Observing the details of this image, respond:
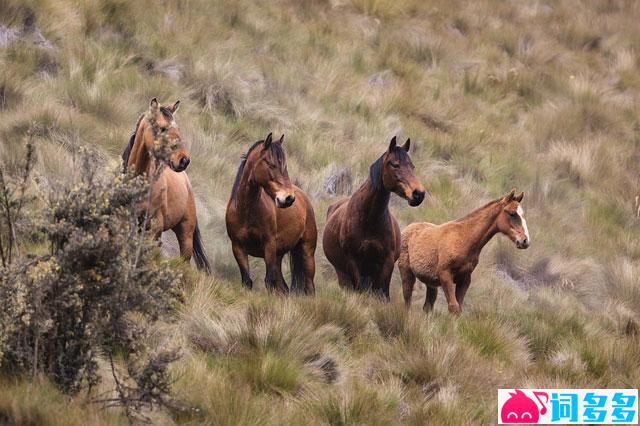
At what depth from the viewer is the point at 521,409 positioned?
8.14m

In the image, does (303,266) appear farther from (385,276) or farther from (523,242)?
(523,242)

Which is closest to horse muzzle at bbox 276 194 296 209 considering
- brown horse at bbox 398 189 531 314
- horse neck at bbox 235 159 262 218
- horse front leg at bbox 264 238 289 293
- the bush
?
horse neck at bbox 235 159 262 218

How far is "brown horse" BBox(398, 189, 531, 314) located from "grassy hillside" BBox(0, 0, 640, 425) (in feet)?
1.68

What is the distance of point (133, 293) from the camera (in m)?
6.45

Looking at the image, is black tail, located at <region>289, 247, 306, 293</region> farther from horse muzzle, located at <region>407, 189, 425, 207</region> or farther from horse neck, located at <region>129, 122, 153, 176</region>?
horse neck, located at <region>129, 122, 153, 176</region>

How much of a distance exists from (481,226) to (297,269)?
203cm

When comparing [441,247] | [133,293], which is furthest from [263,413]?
[441,247]

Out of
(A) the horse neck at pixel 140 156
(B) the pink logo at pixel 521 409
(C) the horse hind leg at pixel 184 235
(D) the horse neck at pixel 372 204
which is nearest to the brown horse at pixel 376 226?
(D) the horse neck at pixel 372 204

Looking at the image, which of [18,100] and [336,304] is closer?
[336,304]

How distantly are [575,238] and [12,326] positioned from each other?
1151 centimetres

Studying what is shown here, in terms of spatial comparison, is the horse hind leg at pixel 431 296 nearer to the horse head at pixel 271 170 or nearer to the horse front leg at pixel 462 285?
the horse front leg at pixel 462 285

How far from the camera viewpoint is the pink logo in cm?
798

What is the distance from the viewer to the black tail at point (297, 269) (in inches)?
463

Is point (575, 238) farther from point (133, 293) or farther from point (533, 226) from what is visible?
point (133, 293)
